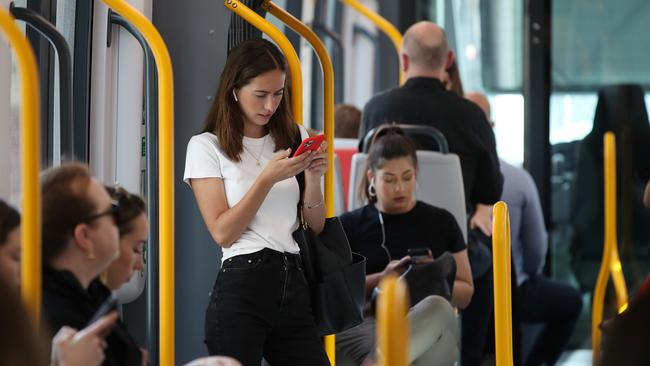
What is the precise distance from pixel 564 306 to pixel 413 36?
202cm

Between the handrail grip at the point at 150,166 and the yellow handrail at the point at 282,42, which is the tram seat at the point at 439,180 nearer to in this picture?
the yellow handrail at the point at 282,42

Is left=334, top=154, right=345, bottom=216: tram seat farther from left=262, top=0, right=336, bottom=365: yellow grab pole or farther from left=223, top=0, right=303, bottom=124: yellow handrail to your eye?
left=223, top=0, right=303, bottom=124: yellow handrail

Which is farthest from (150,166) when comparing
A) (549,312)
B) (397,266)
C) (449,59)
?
(549,312)

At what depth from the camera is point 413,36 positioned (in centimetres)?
458

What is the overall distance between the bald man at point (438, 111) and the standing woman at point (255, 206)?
1.59 metres

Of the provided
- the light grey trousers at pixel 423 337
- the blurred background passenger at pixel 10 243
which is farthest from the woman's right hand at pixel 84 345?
the light grey trousers at pixel 423 337

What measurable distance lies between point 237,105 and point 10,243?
0.86m

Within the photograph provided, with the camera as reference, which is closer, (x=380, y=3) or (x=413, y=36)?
(x=413, y=36)

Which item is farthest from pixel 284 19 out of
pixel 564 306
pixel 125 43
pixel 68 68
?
pixel 564 306

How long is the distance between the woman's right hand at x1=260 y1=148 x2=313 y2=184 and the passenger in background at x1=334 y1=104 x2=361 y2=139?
2.96m

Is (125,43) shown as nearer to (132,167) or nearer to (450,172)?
(132,167)

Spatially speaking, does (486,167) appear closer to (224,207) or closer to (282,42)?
(282,42)

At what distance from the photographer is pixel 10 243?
2.29 meters

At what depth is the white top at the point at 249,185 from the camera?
2949mm
